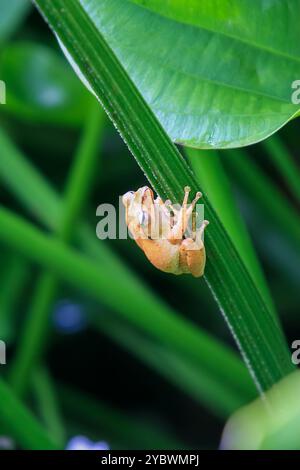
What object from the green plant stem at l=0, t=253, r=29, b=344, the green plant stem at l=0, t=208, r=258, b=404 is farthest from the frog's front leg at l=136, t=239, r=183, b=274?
the green plant stem at l=0, t=253, r=29, b=344

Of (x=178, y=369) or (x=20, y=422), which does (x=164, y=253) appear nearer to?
(x=20, y=422)

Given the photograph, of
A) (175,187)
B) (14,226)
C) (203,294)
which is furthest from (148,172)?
(203,294)

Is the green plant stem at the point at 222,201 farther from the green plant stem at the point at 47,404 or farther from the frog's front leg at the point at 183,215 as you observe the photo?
the green plant stem at the point at 47,404

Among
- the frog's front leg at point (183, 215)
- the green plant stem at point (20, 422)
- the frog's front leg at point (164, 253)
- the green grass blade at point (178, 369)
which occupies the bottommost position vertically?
the green plant stem at point (20, 422)

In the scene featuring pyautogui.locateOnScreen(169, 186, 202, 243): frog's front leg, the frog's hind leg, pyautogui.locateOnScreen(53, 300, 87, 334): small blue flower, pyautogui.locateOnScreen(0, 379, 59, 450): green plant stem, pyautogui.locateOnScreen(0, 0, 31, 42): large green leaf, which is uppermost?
pyautogui.locateOnScreen(0, 0, 31, 42): large green leaf

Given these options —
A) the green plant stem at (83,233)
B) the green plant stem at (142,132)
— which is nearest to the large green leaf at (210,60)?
the green plant stem at (142,132)

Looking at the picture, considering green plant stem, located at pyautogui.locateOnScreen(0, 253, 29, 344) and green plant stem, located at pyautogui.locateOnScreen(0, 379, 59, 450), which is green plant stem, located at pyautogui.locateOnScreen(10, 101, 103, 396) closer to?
green plant stem, located at pyautogui.locateOnScreen(0, 253, 29, 344)
